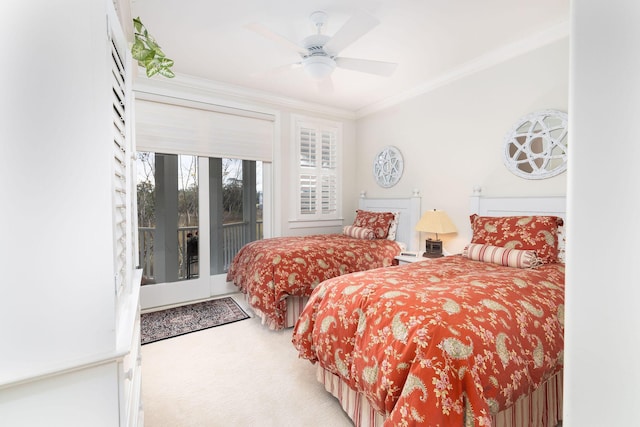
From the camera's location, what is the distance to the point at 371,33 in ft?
8.28

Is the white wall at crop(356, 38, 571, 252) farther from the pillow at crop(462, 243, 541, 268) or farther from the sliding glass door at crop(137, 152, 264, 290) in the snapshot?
the sliding glass door at crop(137, 152, 264, 290)

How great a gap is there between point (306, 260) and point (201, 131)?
2127 millimetres

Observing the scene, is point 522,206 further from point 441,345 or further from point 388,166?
point 441,345

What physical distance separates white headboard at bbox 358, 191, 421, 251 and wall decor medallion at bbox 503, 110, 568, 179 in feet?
3.83

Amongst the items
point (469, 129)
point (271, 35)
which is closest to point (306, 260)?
point (271, 35)

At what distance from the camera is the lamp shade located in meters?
3.10

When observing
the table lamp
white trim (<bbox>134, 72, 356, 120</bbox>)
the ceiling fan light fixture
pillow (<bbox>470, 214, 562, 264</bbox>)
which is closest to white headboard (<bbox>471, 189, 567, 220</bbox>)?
pillow (<bbox>470, 214, 562, 264</bbox>)

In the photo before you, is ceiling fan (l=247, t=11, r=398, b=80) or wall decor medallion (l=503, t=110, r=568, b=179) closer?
ceiling fan (l=247, t=11, r=398, b=80)

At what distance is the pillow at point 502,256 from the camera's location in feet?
6.95

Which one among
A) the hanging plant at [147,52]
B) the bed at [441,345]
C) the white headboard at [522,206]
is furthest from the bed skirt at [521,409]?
the hanging plant at [147,52]

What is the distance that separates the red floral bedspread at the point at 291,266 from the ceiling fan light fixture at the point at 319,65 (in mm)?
1639

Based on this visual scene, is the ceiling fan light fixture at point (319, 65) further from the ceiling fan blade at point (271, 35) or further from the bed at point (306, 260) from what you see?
the bed at point (306, 260)

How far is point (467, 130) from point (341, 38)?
1.91 meters

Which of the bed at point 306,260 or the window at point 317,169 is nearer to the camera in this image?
the bed at point 306,260
